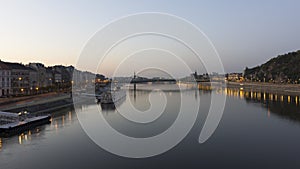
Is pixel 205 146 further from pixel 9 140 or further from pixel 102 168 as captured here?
pixel 9 140

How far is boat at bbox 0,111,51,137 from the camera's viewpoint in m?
6.62

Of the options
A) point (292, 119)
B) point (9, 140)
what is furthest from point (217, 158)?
point (292, 119)

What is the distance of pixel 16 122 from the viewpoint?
7.28m

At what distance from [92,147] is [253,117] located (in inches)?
240

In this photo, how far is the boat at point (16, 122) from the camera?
21.7 feet

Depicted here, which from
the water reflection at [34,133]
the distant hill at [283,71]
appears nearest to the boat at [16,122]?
the water reflection at [34,133]

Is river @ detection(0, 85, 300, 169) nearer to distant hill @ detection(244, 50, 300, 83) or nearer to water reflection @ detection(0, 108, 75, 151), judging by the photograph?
water reflection @ detection(0, 108, 75, 151)

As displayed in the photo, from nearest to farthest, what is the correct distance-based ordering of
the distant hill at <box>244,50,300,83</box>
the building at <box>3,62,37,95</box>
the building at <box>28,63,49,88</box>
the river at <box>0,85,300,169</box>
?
1. the river at <box>0,85,300,169</box>
2. the building at <box>3,62,37,95</box>
3. the building at <box>28,63,49,88</box>
4. the distant hill at <box>244,50,300,83</box>

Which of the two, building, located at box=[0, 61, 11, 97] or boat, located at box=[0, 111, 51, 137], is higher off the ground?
building, located at box=[0, 61, 11, 97]

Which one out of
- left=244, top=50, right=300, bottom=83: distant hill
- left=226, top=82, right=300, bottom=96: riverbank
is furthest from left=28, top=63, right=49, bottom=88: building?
left=244, top=50, right=300, bottom=83: distant hill

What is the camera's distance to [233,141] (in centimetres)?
568

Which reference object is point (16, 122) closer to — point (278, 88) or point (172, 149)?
point (172, 149)

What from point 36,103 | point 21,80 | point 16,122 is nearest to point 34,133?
point 16,122

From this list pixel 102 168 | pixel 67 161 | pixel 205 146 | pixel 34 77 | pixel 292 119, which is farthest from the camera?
pixel 34 77
